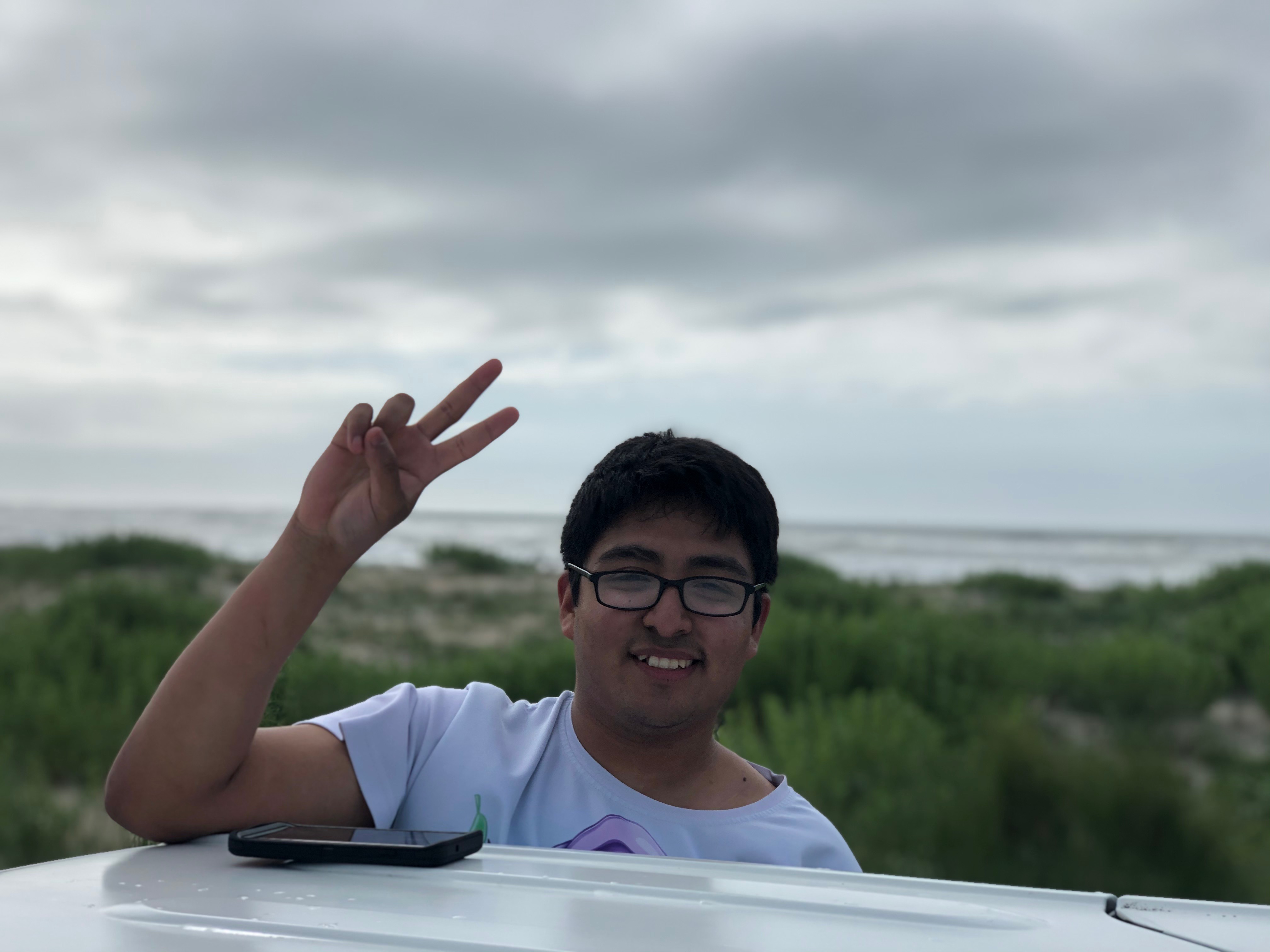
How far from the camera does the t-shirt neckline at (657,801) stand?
1.75 m

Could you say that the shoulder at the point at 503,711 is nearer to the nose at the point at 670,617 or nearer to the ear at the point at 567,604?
the ear at the point at 567,604

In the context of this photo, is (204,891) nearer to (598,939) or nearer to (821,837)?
(598,939)

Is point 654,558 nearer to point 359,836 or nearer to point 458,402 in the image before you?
point 458,402

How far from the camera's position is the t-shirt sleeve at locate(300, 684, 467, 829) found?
170cm

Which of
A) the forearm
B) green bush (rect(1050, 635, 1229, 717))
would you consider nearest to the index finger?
the forearm

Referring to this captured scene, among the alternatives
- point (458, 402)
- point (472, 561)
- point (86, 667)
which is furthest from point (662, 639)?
point (472, 561)

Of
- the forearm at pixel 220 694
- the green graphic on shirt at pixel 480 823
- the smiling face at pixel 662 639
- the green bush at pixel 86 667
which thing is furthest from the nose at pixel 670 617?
the green bush at pixel 86 667

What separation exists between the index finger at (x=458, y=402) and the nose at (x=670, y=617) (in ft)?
1.53

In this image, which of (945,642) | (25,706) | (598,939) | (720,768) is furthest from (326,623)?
(598,939)

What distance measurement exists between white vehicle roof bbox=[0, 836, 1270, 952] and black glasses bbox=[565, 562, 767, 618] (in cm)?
47

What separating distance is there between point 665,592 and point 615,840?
415mm

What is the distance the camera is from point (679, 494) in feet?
6.25

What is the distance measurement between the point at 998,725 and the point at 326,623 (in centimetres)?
920

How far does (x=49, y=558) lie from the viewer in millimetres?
15461
